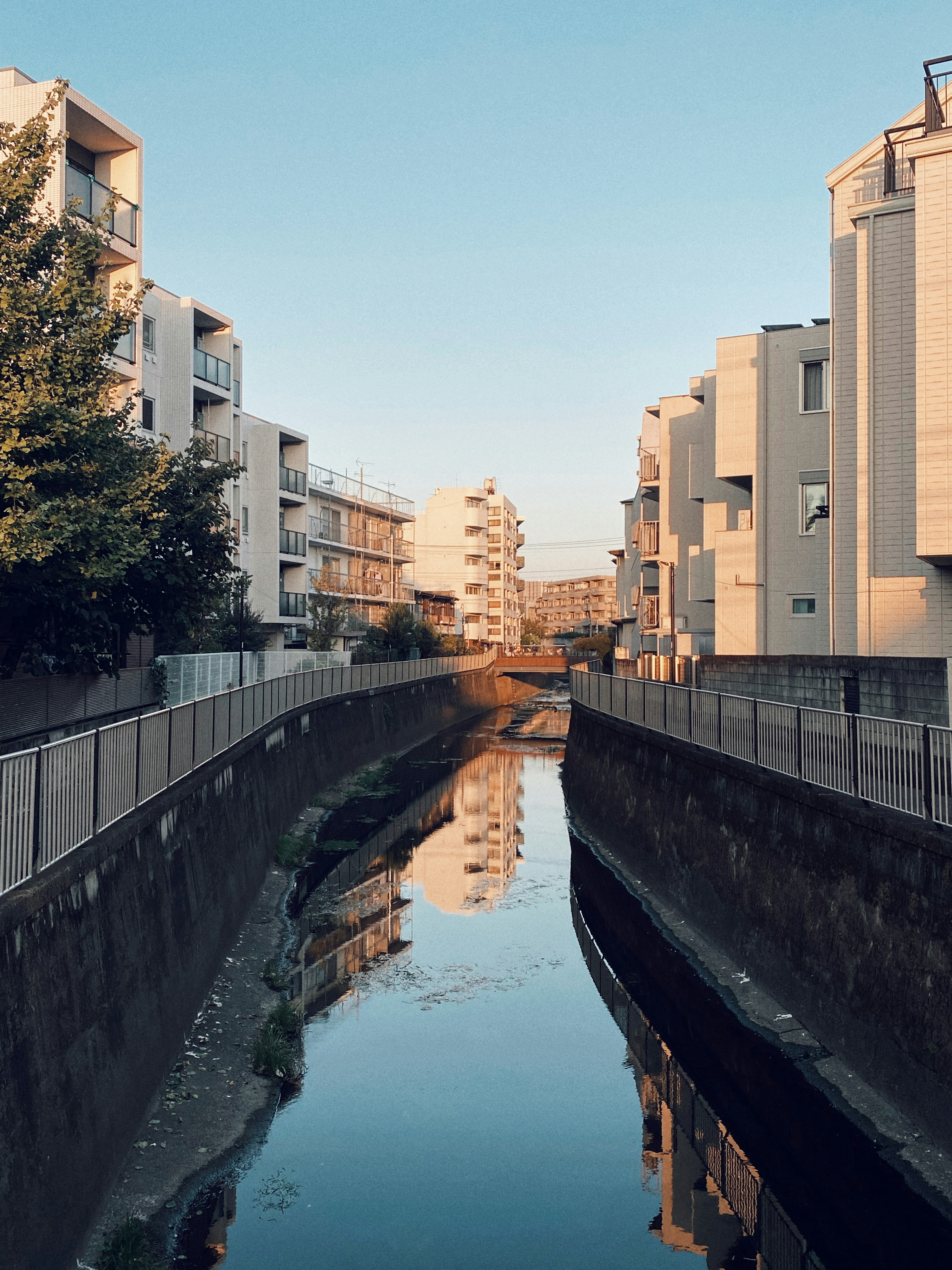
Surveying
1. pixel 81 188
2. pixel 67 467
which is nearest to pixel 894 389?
pixel 67 467

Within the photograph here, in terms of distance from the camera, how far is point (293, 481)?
63719 mm

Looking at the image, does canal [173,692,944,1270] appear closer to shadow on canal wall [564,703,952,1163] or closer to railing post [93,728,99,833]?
shadow on canal wall [564,703,952,1163]

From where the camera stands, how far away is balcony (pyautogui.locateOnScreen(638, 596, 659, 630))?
54.0 metres

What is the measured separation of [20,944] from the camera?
28.6 ft

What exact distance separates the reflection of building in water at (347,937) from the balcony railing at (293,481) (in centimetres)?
3921

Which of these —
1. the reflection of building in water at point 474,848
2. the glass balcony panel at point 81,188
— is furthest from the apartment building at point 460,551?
the glass balcony panel at point 81,188

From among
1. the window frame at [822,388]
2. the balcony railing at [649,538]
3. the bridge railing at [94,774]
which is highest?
the window frame at [822,388]

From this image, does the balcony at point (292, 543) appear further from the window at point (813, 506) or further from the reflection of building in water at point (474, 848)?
the window at point (813, 506)

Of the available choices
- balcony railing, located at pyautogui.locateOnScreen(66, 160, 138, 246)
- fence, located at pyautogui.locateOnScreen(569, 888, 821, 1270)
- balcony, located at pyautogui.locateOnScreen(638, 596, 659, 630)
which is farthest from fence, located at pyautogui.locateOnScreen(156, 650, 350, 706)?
balcony, located at pyautogui.locateOnScreen(638, 596, 659, 630)

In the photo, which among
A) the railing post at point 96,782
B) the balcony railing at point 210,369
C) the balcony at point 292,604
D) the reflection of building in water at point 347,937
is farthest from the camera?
the balcony at point 292,604

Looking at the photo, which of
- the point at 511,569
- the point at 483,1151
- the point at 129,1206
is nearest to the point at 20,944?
the point at 129,1206

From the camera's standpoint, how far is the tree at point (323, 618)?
2411 inches

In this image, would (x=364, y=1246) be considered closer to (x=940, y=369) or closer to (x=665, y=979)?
(x=665, y=979)

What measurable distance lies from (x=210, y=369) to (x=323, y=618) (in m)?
16.2
